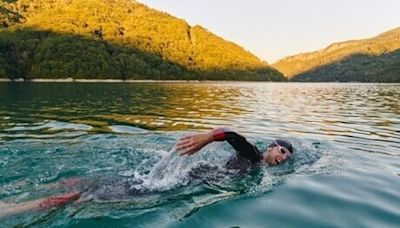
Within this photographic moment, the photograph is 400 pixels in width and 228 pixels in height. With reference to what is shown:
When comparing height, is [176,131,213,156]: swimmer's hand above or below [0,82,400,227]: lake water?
above

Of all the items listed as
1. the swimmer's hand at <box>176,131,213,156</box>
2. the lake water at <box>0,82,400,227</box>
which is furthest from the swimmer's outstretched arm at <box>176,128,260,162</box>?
the lake water at <box>0,82,400,227</box>

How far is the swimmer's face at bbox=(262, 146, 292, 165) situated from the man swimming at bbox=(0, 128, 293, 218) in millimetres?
468

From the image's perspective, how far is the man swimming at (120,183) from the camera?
284 inches

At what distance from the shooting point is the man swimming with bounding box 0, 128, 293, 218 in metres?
7.20

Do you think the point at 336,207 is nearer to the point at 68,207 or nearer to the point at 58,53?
the point at 68,207

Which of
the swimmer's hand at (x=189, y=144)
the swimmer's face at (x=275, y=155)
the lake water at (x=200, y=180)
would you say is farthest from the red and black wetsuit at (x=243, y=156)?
the swimmer's hand at (x=189, y=144)

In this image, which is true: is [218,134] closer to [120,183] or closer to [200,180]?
[200,180]

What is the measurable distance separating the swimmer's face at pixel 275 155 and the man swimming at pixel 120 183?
1.54 ft

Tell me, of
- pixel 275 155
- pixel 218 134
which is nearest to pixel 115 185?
pixel 218 134

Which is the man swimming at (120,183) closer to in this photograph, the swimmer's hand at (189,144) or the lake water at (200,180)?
the swimmer's hand at (189,144)

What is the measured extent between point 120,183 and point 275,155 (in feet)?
13.5

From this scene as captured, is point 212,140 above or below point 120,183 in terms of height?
above

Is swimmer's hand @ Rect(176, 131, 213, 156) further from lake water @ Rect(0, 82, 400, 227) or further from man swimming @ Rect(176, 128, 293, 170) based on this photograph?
lake water @ Rect(0, 82, 400, 227)

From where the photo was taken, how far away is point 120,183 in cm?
859
